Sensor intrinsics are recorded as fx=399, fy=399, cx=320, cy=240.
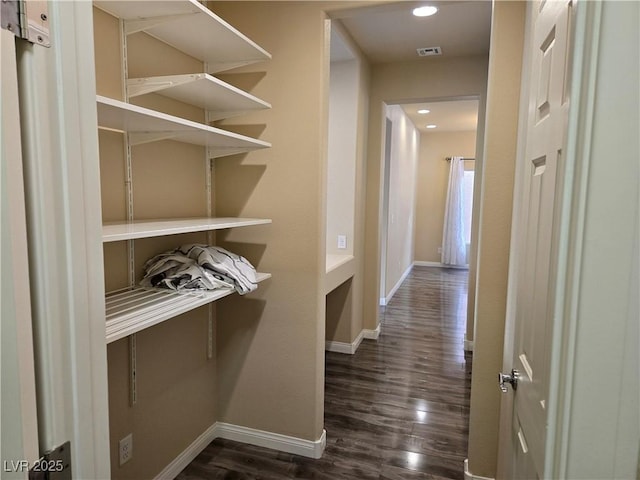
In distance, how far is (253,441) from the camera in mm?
2449

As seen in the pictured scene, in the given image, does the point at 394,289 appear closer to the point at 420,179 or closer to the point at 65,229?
the point at 420,179

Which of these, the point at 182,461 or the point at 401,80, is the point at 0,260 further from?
the point at 401,80

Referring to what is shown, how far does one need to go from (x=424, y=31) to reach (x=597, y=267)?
10.1 ft

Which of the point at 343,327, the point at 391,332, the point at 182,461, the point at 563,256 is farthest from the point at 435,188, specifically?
the point at 563,256

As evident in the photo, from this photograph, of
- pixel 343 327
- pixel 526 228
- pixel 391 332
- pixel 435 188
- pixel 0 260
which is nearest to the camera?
pixel 0 260

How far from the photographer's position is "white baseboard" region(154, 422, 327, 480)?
2289 mm

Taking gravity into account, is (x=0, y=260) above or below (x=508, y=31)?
below

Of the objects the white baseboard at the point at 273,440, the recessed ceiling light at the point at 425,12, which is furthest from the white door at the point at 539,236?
the recessed ceiling light at the point at 425,12

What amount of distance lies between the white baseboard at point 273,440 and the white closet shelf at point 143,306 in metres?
1.12

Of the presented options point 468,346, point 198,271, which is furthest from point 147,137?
point 468,346

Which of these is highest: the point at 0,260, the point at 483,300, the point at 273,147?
the point at 273,147

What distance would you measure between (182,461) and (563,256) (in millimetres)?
2238

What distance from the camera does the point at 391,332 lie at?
451cm

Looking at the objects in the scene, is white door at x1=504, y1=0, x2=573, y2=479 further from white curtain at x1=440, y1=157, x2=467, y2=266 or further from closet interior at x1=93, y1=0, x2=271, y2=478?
white curtain at x1=440, y1=157, x2=467, y2=266
